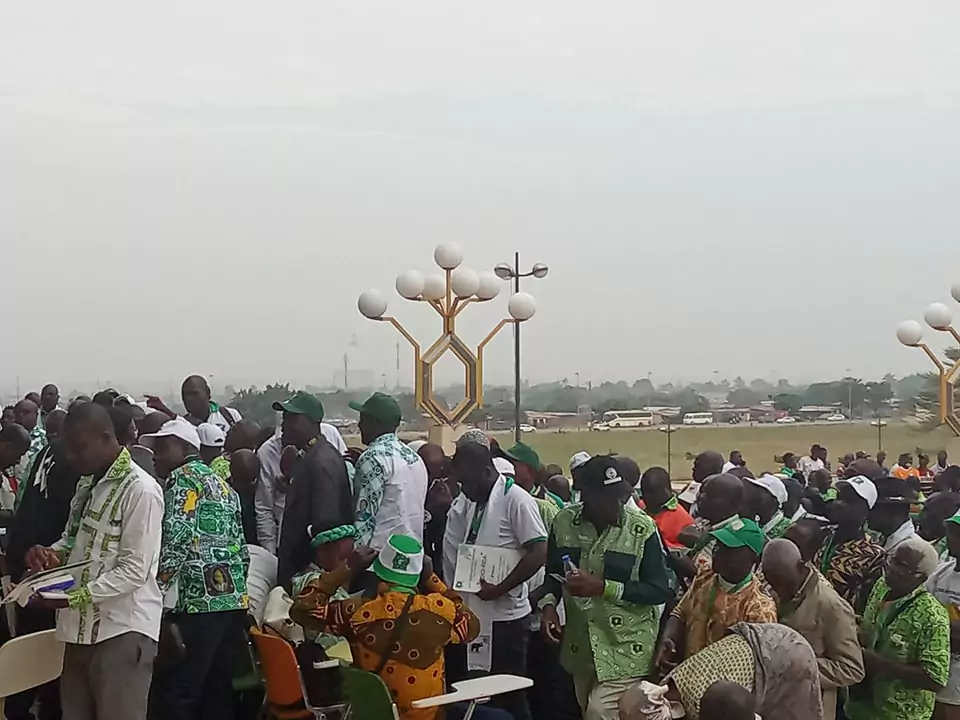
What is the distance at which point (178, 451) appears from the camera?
5.79 meters

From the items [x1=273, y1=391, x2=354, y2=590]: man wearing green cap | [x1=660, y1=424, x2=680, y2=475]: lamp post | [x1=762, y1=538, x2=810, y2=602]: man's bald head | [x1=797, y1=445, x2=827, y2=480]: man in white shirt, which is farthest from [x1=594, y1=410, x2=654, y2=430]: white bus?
[x1=762, y1=538, x2=810, y2=602]: man's bald head

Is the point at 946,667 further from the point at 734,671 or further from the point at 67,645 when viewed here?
the point at 67,645

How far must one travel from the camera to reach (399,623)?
4574mm

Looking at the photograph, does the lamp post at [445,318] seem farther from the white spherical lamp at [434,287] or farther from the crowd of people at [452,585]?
the crowd of people at [452,585]

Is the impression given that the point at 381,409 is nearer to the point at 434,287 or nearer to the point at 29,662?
the point at 29,662

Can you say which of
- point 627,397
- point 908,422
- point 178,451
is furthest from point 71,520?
point 908,422

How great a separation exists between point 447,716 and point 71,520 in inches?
69.4

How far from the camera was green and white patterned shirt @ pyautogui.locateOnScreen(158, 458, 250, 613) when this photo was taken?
541cm

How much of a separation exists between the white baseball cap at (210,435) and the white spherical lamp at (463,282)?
320 inches

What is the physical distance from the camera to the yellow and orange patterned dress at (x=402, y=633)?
15.0 ft

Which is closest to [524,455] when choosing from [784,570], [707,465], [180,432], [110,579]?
[707,465]

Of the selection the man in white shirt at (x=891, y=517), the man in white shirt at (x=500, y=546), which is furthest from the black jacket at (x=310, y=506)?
the man in white shirt at (x=891, y=517)

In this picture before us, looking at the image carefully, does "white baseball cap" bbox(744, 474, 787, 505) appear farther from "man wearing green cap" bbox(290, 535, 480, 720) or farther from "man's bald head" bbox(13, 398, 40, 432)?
"man's bald head" bbox(13, 398, 40, 432)

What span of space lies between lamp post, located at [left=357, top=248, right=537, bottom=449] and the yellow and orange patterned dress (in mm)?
10045
